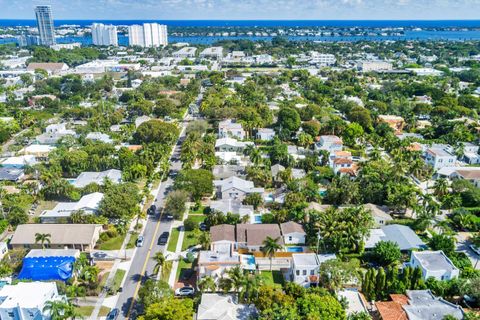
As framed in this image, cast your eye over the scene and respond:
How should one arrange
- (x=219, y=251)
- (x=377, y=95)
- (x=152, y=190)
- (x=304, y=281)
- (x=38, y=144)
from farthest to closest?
(x=377, y=95) < (x=38, y=144) < (x=152, y=190) < (x=219, y=251) < (x=304, y=281)

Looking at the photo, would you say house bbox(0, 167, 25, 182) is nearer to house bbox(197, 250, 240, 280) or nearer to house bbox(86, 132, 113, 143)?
house bbox(86, 132, 113, 143)

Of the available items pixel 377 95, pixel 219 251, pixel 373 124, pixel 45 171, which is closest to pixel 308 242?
pixel 219 251

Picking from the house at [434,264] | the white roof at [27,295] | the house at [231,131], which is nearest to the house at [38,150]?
the house at [231,131]

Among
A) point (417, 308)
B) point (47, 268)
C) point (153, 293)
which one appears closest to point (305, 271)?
point (417, 308)

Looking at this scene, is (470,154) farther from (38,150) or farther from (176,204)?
(38,150)

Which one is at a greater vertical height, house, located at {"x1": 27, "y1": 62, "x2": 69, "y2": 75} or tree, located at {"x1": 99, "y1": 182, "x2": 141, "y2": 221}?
house, located at {"x1": 27, "y1": 62, "x2": 69, "y2": 75}

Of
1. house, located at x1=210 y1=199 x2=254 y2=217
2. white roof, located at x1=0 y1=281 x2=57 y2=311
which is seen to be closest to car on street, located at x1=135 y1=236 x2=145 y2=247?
house, located at x1=210 y1=199 x2=254 y2=217

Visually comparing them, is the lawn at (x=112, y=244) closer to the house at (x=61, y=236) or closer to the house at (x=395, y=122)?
the house at (x=61, y=236)

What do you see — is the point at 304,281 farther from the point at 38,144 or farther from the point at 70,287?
the point at 38,144
